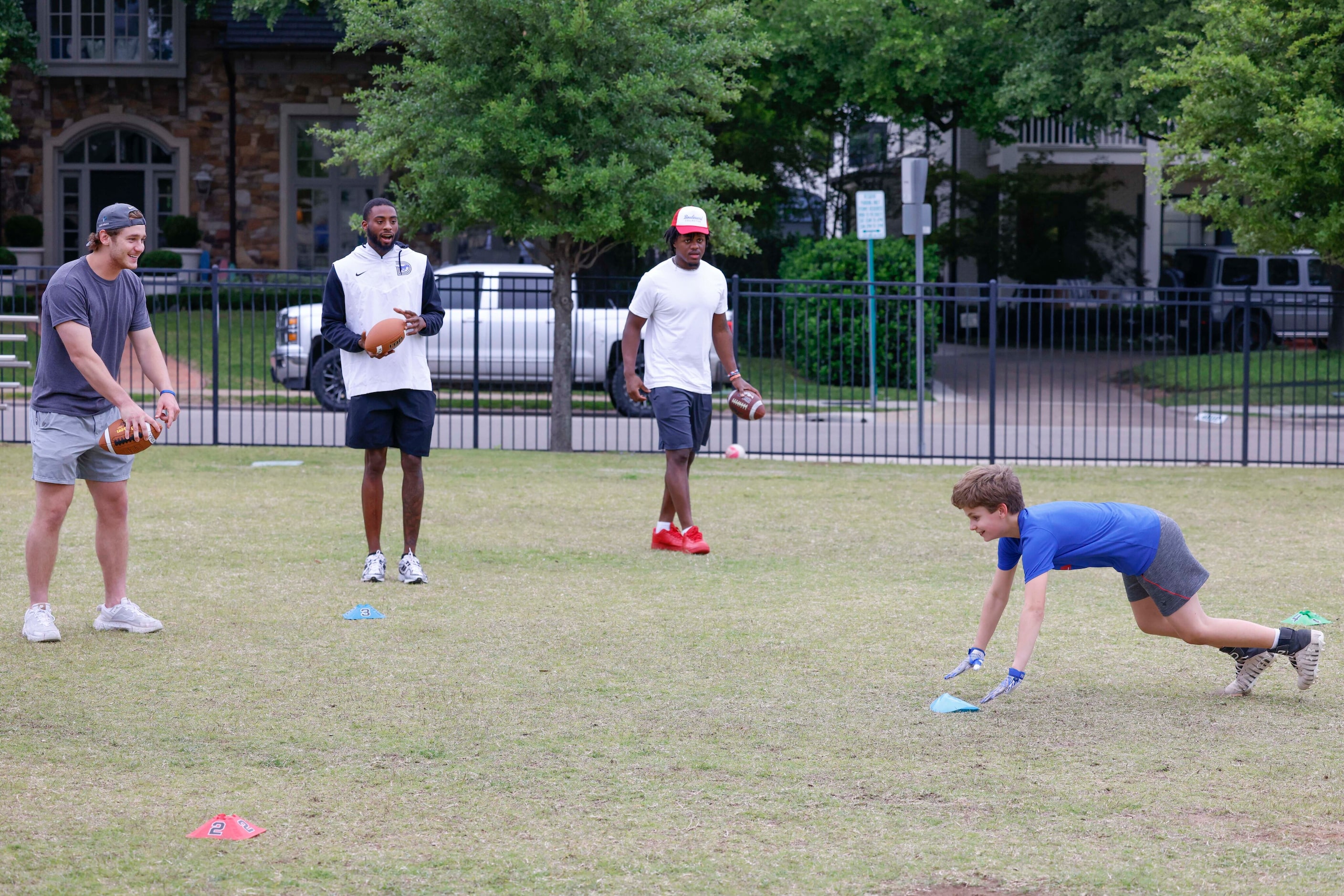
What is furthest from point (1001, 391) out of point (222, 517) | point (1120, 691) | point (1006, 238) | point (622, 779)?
point (622, 779)

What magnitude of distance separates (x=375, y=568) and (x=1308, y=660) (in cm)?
460

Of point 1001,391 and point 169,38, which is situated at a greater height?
point 169,38

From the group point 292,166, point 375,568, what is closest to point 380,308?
point 375,568

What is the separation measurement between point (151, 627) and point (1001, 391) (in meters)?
19.8

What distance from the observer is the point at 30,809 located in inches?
175

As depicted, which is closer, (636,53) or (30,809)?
(30,809)

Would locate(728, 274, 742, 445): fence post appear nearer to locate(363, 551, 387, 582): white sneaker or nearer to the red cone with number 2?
locate(363, 551, 387, 582): white sneaker

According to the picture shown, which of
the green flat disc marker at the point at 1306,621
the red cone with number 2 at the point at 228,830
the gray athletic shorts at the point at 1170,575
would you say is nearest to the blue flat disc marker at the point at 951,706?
the gray athletic shorts at the point at 1170,575

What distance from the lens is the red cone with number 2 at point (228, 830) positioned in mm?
4238

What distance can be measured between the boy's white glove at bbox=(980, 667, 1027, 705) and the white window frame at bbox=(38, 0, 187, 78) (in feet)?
93.2

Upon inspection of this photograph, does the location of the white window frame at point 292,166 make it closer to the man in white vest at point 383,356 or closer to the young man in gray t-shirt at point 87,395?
the man in white vest at point 383,356

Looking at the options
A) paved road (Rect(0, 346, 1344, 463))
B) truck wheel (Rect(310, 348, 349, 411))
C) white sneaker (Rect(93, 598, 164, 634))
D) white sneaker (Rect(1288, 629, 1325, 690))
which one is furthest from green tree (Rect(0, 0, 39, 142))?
white sneaker (Rect(1288, 629, 1325, 690))

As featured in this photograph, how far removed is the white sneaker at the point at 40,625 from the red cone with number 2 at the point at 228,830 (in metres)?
2.67

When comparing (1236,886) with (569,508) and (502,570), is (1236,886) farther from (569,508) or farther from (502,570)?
(569,508)
